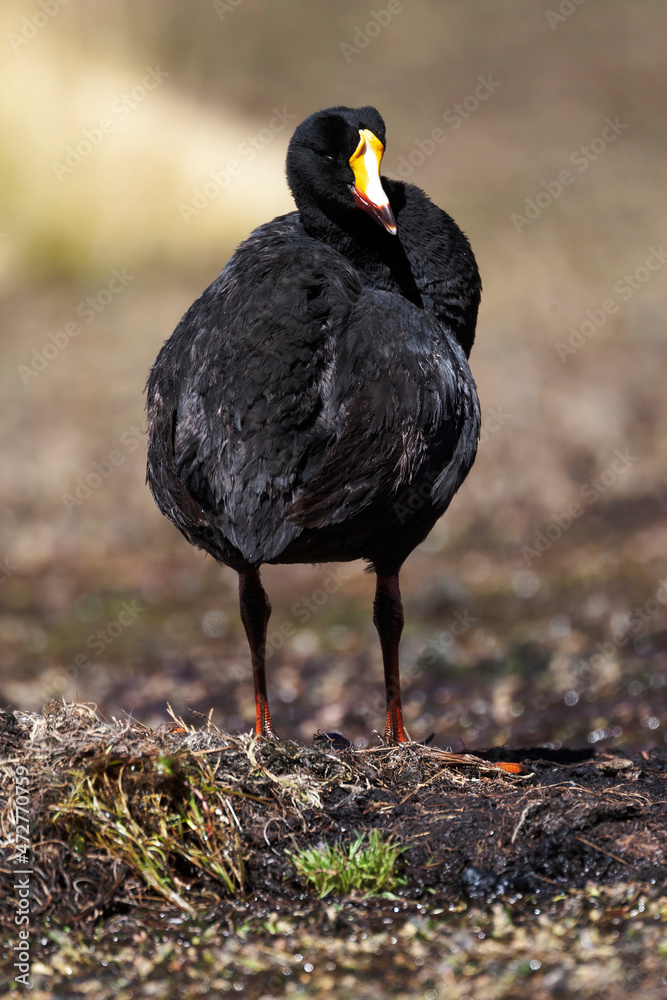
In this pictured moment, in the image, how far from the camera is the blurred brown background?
9.63m

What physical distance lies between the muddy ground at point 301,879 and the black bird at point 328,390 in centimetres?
99

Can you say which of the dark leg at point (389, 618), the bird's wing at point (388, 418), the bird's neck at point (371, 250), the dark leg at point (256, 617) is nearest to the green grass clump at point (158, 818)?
the bird's wing at point (388, 418)

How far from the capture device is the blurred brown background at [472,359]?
31.6 feet

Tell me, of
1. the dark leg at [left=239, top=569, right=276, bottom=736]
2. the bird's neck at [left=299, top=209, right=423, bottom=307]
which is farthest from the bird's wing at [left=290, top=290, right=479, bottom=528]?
the dark leg at [left=239, top=569, right=276, bottom=736]

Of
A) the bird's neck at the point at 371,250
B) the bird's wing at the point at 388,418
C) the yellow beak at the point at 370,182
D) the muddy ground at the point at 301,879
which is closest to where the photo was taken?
the muddy ground at the point at 301,879

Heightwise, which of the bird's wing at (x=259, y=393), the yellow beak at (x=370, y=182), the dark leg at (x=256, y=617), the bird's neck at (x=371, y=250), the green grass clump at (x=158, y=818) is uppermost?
the yellow beak at (x=370, y=182)

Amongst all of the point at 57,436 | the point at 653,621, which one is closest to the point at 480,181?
the point at 57,436

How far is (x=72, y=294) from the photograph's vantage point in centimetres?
1550

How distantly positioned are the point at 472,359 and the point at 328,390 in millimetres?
9060

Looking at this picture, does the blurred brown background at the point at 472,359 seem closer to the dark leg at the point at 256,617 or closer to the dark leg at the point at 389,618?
the dark leg at the point at 389,618

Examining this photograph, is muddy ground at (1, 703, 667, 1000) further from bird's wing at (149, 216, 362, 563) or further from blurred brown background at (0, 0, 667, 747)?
blurred brown background at (0, 0, 667, 747)

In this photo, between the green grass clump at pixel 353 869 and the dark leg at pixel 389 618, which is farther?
the dark leg at pixel 389 618

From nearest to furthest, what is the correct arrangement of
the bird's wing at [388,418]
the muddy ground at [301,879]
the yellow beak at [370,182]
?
the muddy ground at [301,879] < the bird's wing at [388,418] < the yellow beak at [370,182]

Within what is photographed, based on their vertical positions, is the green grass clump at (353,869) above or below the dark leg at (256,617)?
below
